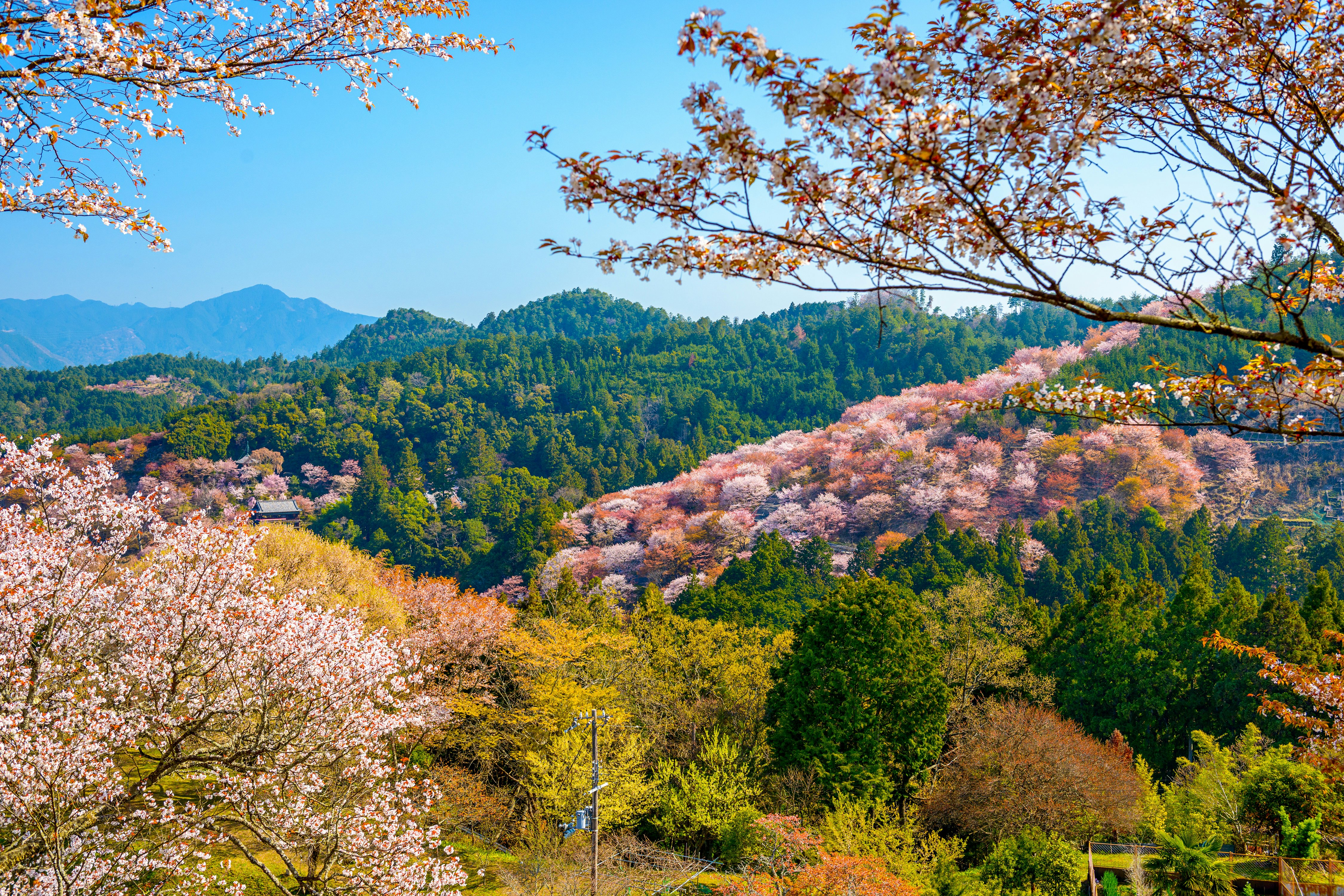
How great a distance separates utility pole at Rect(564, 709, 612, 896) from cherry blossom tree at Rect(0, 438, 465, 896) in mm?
2788

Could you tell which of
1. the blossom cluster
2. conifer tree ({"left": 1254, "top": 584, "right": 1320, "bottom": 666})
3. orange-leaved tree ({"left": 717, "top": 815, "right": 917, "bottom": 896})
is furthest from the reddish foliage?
the blossom cluster

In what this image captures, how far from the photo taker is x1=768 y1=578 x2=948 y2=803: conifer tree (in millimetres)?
15594

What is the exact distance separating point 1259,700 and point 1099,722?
3485mm

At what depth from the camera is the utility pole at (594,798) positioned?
10.3 meters

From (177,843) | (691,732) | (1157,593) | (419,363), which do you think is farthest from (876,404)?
(177,843)

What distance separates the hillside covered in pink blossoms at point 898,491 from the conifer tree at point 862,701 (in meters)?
15.0

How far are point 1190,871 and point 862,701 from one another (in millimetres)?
6126

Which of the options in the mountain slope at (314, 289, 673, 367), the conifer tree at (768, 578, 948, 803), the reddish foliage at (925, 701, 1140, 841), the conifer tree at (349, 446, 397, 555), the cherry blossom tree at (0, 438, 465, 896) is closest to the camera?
the cherry blossom tree at (0, 438, 465, 896)

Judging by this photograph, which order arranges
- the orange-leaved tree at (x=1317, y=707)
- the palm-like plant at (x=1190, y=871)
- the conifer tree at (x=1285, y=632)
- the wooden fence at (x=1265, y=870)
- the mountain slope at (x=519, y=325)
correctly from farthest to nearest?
1. the mountain slope at (x=519, y=325)
2. the conifer tree at (x=1285, y=632)
3. the palm-like plant at (x=1190, y=871)
4. the wooden fence at (x=1265, y=870)
5. the orange-leaved tree at (x=1317, y=707)

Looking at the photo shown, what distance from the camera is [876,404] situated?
173ft

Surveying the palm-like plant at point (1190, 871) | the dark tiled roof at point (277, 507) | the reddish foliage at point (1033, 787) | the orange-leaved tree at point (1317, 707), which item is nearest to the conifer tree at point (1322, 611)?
the reddish foliage at point (1033, 787)

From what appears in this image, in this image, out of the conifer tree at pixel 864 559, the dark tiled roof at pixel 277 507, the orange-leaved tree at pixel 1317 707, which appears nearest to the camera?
the orange-leaved tree at pixel 1317 707

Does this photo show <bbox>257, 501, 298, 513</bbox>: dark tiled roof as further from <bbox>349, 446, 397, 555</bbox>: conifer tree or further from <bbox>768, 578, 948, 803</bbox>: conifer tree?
<bbox>768, 578, 948, 803</bbox>: conifer tree

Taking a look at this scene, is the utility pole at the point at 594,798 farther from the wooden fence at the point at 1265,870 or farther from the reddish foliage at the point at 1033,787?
the wooden fence at the point at 1265,870
